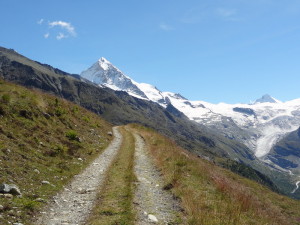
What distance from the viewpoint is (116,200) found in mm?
14711


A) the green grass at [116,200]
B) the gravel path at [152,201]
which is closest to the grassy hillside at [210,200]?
the gravel path at [152,201]

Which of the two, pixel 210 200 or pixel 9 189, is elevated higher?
pixel 210 200

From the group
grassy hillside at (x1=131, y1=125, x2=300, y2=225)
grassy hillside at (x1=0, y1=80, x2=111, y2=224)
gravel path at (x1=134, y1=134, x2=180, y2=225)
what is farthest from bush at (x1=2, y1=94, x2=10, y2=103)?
grassy hillside at (x1=131, y1=125, x2=300, y2=225)

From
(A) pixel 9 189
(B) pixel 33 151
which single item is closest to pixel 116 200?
(A) pixel 9 189

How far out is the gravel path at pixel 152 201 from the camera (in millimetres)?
12461

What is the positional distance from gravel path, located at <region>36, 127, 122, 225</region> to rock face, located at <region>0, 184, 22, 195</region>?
171 centimetres

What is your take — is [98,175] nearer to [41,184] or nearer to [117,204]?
[41,184]

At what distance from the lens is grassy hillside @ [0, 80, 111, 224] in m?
13.8

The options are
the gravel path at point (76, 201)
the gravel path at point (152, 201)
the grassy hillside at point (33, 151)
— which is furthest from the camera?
the grassy hillside at point (33, 151)

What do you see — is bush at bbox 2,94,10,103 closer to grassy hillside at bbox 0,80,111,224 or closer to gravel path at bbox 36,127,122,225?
grassy hillside at bbox 0,80,111,224

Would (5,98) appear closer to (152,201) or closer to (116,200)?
(116,200)

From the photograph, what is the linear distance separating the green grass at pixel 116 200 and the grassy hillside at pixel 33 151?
2671mm

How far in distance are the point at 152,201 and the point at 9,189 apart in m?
6.99

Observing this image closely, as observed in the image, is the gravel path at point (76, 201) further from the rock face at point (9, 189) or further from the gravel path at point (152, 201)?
the gravel path at point (152, 201)
